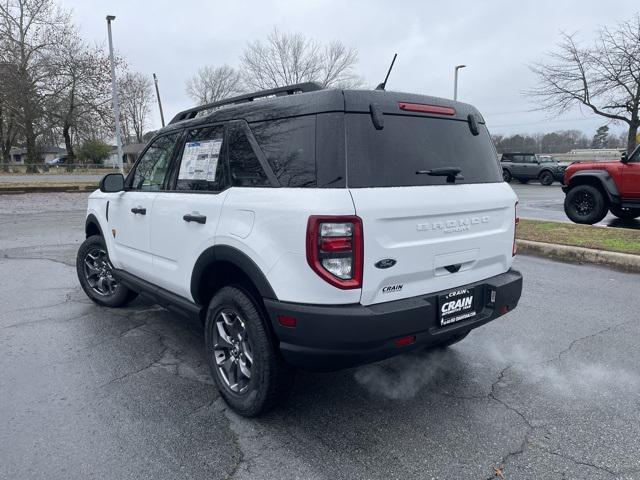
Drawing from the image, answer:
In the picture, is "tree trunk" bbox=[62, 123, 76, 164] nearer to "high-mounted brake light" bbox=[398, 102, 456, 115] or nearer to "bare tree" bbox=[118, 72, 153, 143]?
"bare tree" bbox=[118, 72, 153, 143]

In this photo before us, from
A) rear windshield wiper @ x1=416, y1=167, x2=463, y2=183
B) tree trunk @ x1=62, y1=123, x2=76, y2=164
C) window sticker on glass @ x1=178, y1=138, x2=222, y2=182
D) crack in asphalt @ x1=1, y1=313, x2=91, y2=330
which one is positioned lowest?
crack in asphalt @ x1=1, y1=313, x2=91, y2=330

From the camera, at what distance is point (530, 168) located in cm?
2625

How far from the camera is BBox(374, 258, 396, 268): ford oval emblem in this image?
237 cm

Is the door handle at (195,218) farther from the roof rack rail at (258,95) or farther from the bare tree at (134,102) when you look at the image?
the bare tree at (134,102)

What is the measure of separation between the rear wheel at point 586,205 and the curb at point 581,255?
3408mm

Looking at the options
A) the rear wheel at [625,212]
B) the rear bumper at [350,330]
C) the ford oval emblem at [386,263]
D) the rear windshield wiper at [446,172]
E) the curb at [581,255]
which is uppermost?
the rear windshield wiper at [446,172]

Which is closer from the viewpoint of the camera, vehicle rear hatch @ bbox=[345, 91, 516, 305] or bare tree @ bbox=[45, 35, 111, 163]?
vehicle rear hatch @ bbox=[345, 91, 516, 305]

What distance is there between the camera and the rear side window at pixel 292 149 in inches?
96.6

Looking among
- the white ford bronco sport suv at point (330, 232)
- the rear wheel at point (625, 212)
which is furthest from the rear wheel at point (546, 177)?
the white ford bronco sport suv at point (330, 232)

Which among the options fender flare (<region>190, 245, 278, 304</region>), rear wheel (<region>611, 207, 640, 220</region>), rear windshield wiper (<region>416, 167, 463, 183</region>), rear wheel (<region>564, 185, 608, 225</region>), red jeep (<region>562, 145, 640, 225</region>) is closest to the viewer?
fender flare (<region>190, 245, 278, 304</region>)

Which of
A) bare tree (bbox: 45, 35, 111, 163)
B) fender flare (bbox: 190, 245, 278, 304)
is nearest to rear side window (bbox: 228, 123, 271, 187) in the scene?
fender flare (bbox: 190, 245, 278, 304)

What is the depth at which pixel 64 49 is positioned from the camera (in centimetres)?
3173

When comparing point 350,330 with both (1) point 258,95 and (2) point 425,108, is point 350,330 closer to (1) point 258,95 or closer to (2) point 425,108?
(2) point 425,108

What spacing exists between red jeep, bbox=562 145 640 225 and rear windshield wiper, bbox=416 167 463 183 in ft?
27.5
